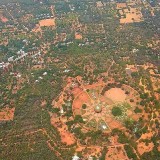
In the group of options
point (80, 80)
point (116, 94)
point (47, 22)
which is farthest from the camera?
point (47, 22)

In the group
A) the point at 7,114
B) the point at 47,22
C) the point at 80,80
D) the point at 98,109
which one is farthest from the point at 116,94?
the point at 47,22

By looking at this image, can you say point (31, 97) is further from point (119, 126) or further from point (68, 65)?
point (119, 126)

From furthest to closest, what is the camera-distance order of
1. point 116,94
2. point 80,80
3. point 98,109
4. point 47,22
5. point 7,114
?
point 47,22, point 80,80, point 116,94, point 7,114, point 98,109

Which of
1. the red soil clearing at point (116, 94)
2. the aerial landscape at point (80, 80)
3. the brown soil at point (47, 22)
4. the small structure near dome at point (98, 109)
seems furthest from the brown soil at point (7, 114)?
the brown soil at point (47, 22)

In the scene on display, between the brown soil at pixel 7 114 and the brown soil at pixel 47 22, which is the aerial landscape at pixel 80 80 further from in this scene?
the brown soil at pixel 7 114

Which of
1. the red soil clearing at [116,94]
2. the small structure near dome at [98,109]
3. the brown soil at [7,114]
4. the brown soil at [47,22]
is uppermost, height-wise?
the brown soil at [47,22]

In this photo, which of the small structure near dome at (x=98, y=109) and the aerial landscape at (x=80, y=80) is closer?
the aerial landscape at (x=80, y=80)

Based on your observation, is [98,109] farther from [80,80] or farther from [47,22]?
[47,22]

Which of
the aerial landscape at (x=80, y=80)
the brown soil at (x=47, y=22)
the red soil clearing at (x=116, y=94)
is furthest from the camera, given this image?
the brown soil at (x=47, y=22)

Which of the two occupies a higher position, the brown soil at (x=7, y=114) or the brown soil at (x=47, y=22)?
the brown soil at (x=47, y=22)
